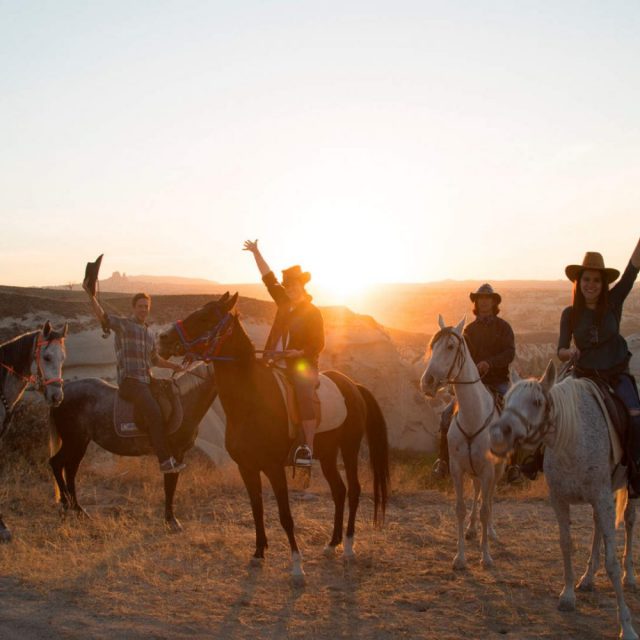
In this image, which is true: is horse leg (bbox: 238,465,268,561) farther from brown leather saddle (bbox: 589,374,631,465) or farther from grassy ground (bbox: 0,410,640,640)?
brown leather saddle (bbox: 589,374,631,465)

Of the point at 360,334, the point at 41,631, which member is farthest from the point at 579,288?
the point at 360,334

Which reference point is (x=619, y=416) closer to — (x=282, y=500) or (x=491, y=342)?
(x=491, y=342)

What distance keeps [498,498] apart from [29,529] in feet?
24.1

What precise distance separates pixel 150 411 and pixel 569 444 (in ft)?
18.4

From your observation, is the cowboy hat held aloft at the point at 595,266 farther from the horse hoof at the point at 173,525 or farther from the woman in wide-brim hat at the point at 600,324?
the horse hoof at the point at 173,525

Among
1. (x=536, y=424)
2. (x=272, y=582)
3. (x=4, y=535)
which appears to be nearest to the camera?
(x=536, y=424)

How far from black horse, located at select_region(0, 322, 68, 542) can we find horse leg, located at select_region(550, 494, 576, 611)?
575cm

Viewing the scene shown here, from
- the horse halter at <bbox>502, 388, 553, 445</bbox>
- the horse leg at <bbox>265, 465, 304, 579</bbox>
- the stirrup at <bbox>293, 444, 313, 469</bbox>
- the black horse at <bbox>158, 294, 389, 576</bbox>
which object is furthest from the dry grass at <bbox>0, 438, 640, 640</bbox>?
the horse halter at <bbox>502, 388, 553, 445</bbox>

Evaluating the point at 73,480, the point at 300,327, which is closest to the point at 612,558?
the point at 300,327

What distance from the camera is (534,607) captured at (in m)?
6.38

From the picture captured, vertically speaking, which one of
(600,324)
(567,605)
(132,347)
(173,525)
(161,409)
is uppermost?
(600,324)

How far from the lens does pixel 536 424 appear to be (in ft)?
17.8

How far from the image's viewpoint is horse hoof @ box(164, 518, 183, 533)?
929 cm

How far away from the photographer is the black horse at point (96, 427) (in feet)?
33.0
